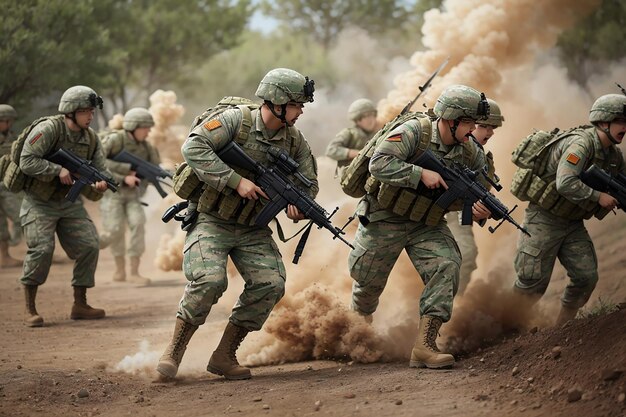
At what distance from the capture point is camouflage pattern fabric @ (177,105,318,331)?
6.86 meters

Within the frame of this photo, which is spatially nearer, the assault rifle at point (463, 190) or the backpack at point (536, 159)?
the assault rifle at point (463, 190)

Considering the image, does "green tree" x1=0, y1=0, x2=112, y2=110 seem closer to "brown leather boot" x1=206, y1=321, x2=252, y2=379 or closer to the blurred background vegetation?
the blurred background vegetation

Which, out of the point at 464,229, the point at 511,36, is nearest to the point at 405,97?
the point at 511,36

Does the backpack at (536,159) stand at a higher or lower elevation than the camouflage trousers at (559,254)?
higher

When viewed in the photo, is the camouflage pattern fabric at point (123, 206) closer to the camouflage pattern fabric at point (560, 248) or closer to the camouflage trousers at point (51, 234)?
the camouflage trousers at point (51, 234)

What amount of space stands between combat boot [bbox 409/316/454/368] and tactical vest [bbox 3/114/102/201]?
3.97m

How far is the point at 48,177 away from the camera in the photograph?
9352 millimetres

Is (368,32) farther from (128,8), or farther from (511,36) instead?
(511,36)

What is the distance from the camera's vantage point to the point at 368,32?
40.6 metres

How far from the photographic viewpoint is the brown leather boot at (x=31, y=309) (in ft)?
32.1

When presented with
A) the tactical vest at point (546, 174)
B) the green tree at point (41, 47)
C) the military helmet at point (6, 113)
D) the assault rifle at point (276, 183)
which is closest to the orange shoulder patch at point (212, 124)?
the assault rifle at point (276, 183)

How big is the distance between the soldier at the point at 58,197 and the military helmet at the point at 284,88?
2.89 m

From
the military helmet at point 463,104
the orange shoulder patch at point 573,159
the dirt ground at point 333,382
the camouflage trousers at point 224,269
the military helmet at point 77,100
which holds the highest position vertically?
the military helmet at point 77,100

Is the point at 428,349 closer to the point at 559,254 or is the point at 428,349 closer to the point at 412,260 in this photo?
the point at 412,260
